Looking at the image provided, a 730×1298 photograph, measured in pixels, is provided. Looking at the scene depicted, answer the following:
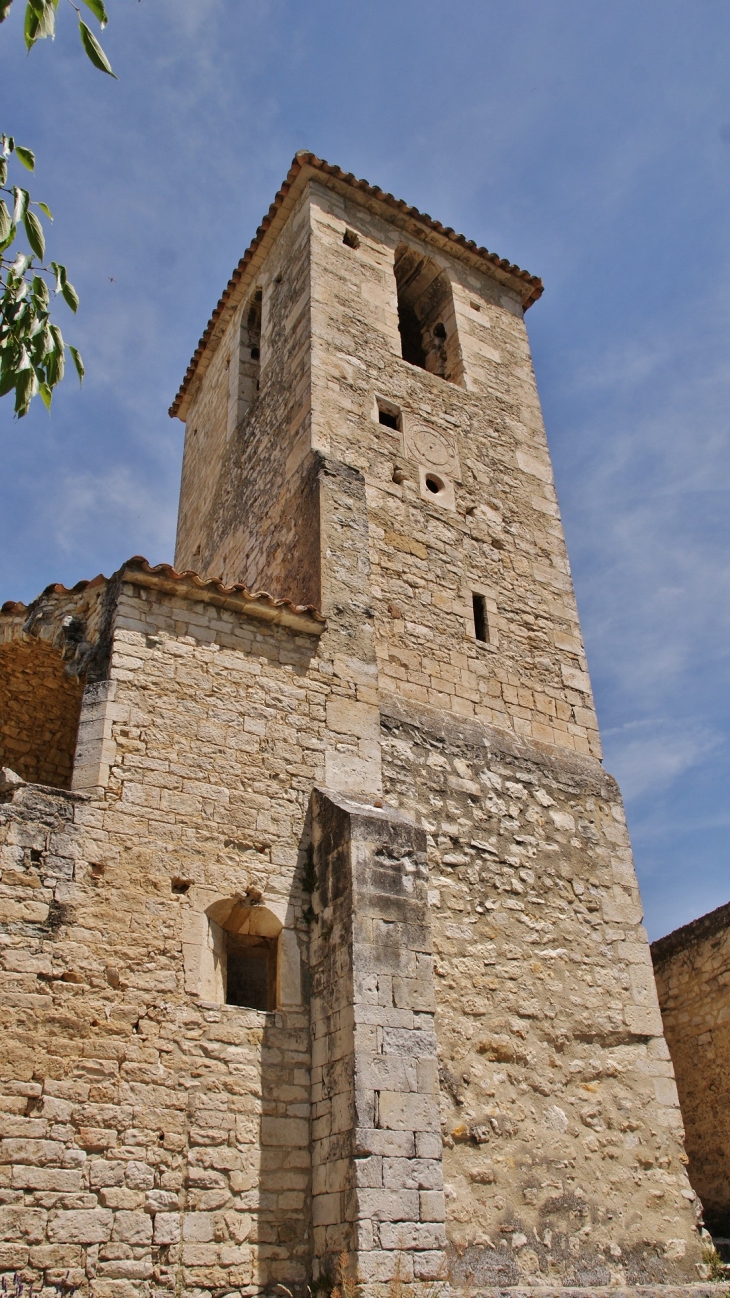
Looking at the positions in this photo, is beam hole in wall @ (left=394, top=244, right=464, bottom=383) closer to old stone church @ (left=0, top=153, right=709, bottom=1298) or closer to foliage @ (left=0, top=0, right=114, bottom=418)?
old stone church @ (left=0, top=153, right=709, bottom=1298)

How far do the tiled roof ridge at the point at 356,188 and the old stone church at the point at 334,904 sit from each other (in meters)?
1.46

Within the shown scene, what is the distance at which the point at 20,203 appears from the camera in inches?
129

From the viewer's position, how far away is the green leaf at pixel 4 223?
324 centimetres

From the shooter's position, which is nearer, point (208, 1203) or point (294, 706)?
point (208, 1203)

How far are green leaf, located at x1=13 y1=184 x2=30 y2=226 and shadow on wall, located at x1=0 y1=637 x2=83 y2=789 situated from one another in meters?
4.01

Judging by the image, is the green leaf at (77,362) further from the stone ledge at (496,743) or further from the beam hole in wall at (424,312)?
the beam hole in wall at (424,312)

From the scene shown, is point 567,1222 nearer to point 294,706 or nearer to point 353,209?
point 294,706

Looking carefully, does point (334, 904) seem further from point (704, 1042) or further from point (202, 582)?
point (704, 1042)

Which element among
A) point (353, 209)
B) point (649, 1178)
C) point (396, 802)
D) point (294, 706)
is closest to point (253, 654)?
point (294, 706)

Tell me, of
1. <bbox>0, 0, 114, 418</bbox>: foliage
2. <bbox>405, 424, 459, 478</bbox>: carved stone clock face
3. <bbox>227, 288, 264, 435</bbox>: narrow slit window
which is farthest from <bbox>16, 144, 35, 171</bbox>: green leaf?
<bbox>227, 288, 264, 435</bbox>: narrow slit window

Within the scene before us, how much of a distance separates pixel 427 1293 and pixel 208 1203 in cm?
122

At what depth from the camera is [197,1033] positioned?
18.5 feet

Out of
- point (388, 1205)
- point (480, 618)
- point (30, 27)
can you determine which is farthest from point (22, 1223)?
point (480, 618)

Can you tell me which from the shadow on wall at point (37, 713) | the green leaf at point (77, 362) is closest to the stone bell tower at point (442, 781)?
the shadow on wall at point (37, 713)
